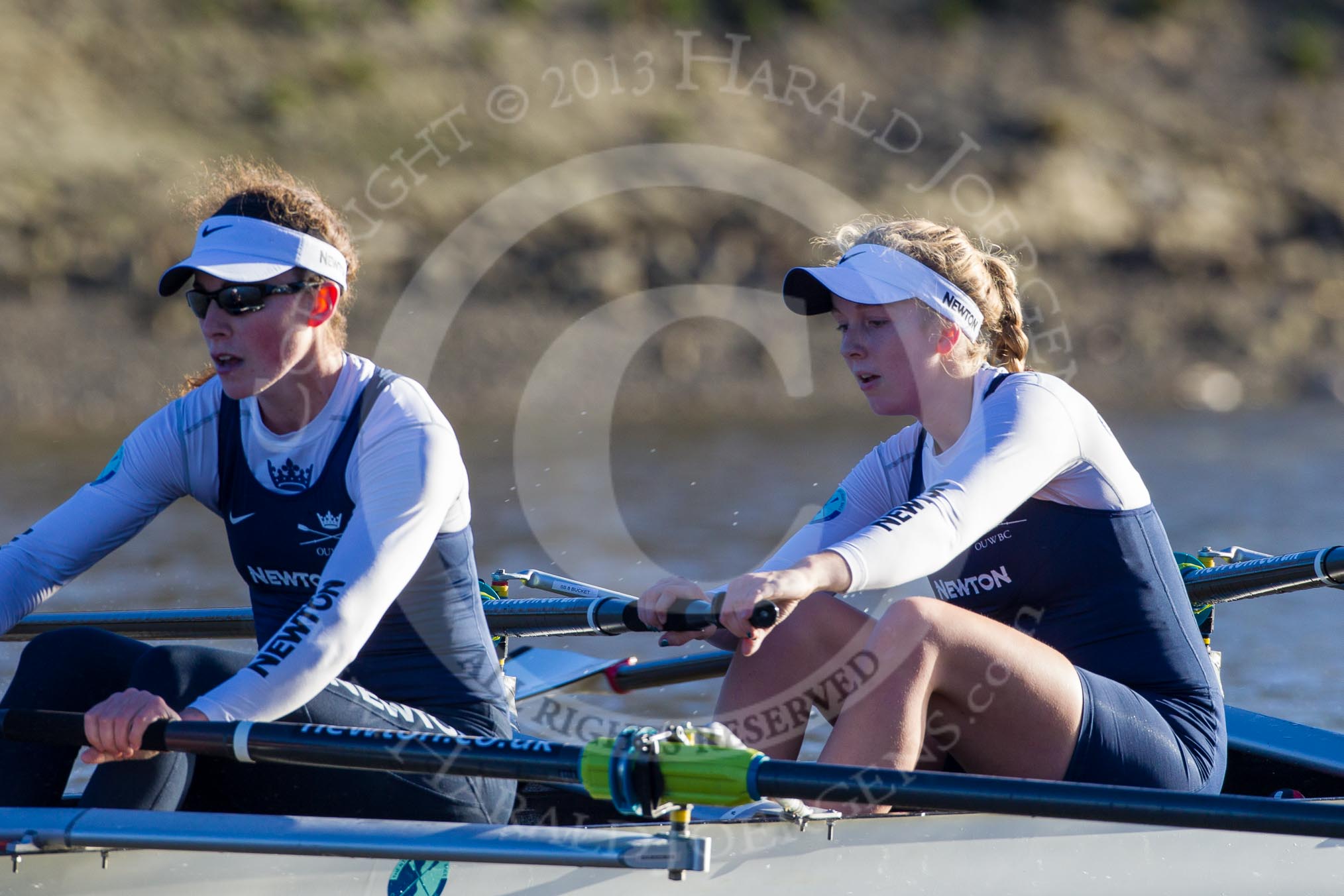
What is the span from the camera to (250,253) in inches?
112

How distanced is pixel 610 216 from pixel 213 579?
9993 mm

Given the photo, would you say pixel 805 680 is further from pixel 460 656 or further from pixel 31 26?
pixel 31 26

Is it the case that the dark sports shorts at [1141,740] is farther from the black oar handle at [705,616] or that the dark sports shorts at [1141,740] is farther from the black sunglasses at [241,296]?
the black sunglasses at [241,296]

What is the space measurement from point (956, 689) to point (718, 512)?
8.95 m

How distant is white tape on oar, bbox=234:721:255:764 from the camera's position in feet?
8.00

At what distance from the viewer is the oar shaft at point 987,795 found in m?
2.41

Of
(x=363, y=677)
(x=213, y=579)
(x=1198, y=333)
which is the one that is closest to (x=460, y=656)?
(x=363, y=677)

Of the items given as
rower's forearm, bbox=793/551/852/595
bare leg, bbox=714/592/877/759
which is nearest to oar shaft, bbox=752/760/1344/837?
rower's forearm, bbox=793/551/852/595

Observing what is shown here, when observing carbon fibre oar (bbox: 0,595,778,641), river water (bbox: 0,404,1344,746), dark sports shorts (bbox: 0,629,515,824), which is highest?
river water (bbox: 0,404,1344,746)

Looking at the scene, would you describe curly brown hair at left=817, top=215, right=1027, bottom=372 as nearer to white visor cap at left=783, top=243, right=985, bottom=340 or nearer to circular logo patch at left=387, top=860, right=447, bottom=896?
white visor cap at left=783, top=243, right=985, bottom=340

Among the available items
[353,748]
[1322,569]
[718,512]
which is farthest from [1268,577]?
[718,512]

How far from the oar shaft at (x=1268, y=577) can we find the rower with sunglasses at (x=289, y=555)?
7.48ft

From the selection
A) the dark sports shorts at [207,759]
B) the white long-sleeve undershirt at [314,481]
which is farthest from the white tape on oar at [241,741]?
the dark sports shorts at [207,759]

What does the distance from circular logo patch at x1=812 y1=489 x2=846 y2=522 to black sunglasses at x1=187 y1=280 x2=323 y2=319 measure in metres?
1.25
